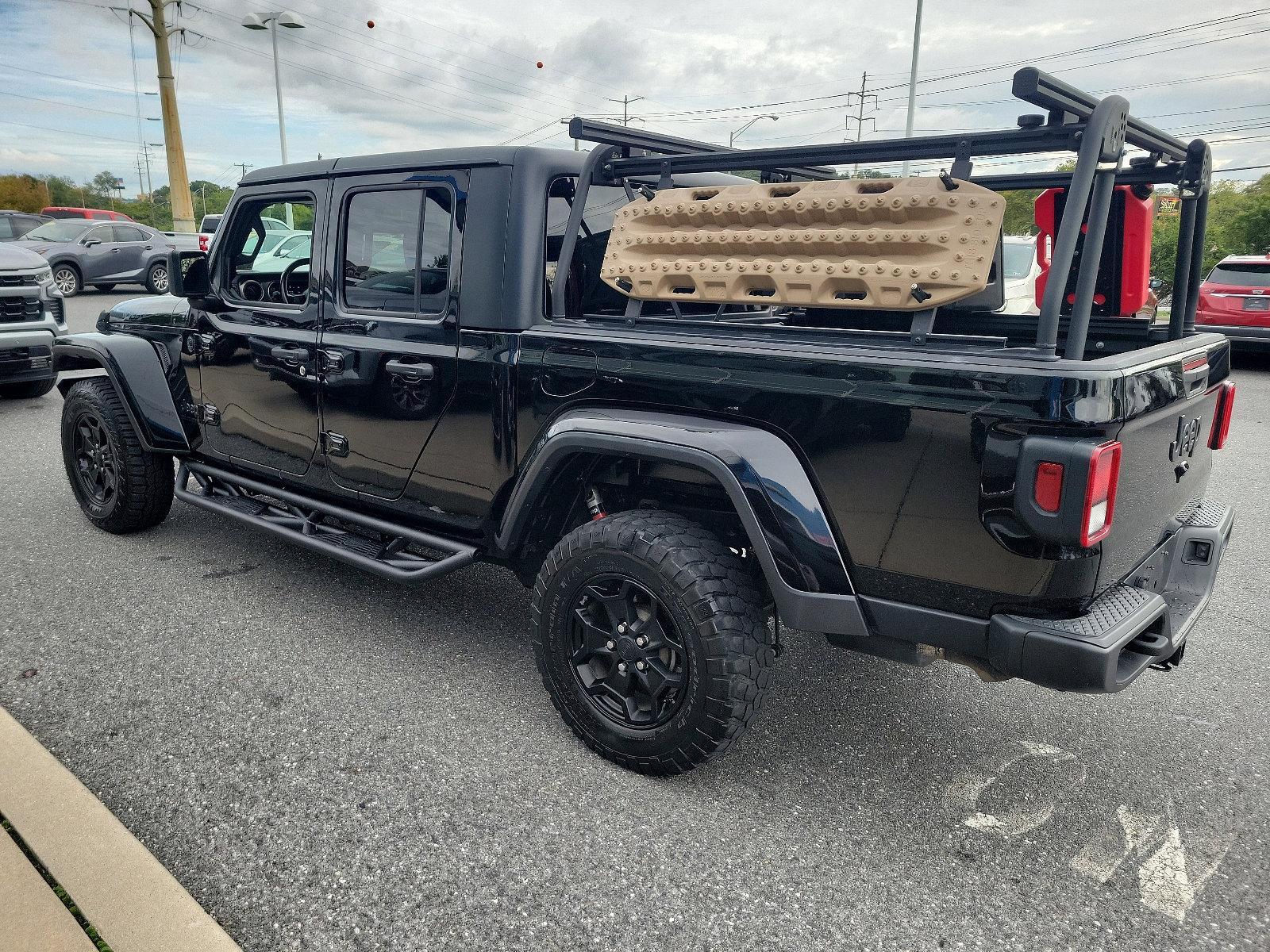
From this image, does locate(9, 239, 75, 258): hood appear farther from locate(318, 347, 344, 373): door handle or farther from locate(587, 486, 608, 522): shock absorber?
locate(587, 486, 608, 522): shock absorber

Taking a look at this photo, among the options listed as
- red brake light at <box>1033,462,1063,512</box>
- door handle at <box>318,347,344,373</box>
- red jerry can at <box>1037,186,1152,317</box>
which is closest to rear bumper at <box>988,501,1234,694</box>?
red brake light at <box>1033,462,1063,512</box>

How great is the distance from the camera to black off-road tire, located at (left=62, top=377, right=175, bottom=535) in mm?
4469

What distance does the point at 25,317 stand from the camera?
7934 mm

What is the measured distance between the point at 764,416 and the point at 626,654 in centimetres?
81

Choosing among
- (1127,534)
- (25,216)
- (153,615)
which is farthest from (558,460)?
(25,216)

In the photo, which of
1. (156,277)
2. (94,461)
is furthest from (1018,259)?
(156,277)

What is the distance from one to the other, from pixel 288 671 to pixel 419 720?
644 mm

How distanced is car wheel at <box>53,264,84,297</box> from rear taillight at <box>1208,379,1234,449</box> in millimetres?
20130

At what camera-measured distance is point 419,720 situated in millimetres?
3051

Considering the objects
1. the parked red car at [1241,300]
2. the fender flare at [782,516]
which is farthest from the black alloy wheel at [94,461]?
the parked red car at [1241,300]

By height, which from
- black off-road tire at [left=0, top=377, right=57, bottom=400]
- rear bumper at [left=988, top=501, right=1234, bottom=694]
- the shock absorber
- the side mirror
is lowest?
black off-road tire at [left=0, top=377, right=57, bottom=400]

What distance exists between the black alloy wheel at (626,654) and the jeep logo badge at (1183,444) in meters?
1.47

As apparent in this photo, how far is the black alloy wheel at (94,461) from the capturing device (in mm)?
4594

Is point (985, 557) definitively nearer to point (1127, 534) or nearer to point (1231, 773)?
point (1127, 534)
